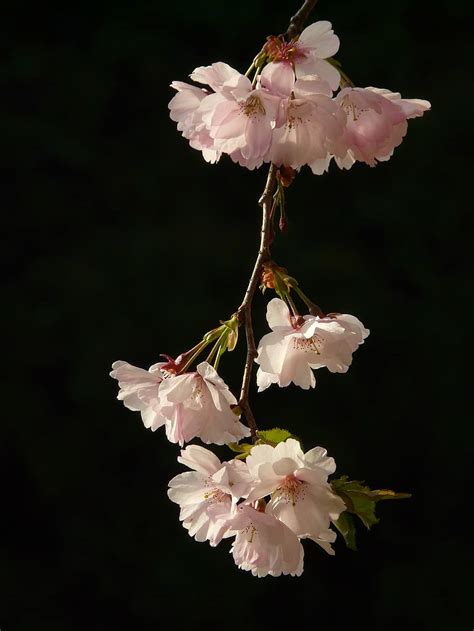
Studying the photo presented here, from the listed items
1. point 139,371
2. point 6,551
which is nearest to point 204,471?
point 139,371

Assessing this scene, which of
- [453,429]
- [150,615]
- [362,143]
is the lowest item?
[150,615]

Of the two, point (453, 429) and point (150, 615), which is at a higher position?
point (453, 429)

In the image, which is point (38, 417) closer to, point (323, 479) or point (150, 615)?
point (150, 615)

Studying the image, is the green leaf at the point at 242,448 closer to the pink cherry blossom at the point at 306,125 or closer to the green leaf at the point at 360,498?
the green leaf at the point at 360,498

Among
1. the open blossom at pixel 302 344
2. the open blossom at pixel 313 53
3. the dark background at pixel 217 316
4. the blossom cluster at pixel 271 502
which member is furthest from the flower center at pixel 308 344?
the dark background at pixel 217 316

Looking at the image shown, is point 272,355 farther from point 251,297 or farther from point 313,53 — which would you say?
point 313,53

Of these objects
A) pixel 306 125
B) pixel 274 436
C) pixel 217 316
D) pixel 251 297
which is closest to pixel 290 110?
pixel 306 125

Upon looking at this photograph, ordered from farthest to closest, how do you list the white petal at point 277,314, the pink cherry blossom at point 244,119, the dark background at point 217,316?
the dark background at point 217,316
the white petal at point 277,314
the pink cherry blossom at point 244,119

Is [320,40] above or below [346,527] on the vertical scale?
above
